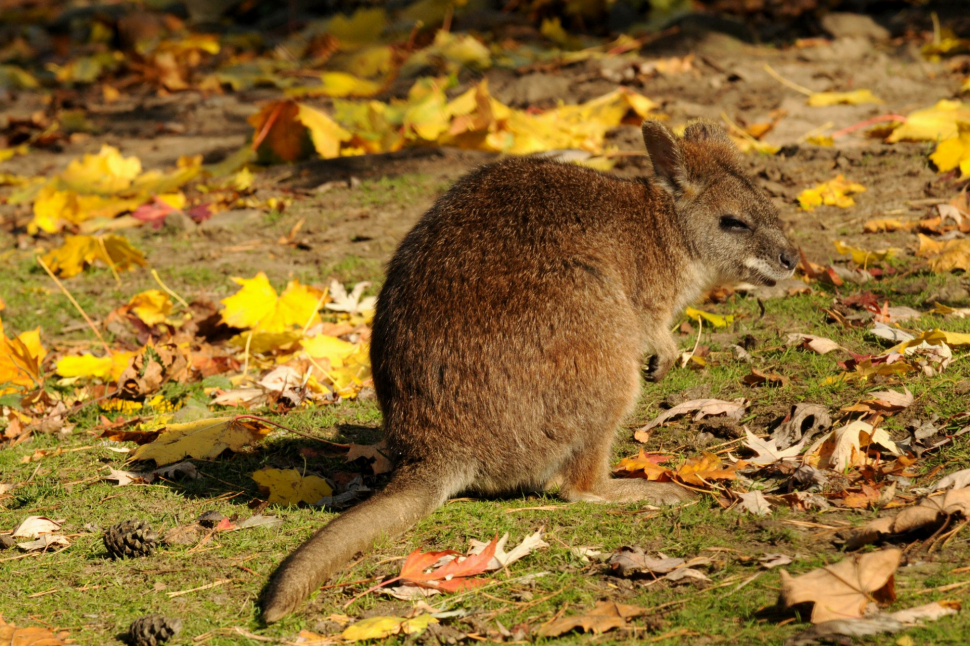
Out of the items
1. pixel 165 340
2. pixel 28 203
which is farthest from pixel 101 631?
pixel 28 203

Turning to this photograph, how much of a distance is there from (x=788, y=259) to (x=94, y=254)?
176 inches

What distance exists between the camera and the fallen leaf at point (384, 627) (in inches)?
112

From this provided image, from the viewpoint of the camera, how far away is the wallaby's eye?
4.48 meters

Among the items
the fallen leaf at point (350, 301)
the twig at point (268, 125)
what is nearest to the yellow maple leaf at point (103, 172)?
the twig at point (268, 125)

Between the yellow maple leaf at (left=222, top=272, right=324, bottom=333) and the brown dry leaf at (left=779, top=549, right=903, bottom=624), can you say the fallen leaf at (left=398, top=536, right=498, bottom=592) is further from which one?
the yellow maple leaf at (left=222, top=272, right=324, bottom=333)

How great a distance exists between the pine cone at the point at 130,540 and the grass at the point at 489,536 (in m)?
0.05

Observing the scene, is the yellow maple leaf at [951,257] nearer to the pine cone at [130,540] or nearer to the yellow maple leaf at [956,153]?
the yellow maple leaf at [956,153]

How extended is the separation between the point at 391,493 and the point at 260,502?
0.69 metres

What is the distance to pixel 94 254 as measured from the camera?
6664 mm

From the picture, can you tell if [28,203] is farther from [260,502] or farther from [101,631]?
[101,631]

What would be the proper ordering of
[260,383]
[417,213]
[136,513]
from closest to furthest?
[136,513] < [260,383] < [417,213]

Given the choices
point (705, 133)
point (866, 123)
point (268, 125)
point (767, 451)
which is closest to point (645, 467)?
point (767, 451)

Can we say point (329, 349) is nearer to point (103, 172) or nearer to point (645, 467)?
point (645, 467)

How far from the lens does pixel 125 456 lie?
14.5 feet
